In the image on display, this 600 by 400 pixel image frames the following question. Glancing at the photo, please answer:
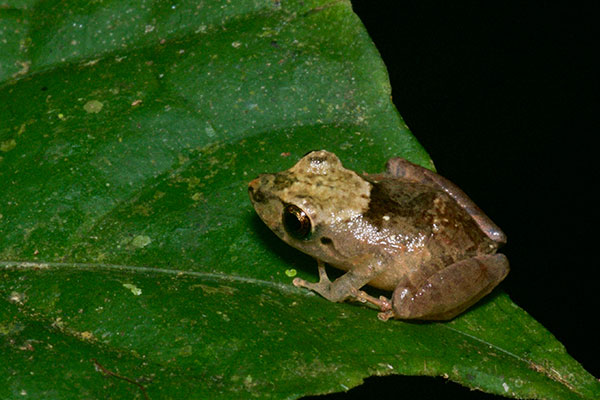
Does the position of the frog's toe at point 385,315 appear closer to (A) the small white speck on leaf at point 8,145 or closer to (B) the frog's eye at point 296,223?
(B) the frog's eye at point 296,223

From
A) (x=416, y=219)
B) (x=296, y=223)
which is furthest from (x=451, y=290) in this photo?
(x=296, y=223)

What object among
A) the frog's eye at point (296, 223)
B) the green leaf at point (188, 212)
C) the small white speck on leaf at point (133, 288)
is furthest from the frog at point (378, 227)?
the small white speck on leaf at point (133, 288)

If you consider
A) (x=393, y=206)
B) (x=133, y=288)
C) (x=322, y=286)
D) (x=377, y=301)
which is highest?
(x=133, y=288)

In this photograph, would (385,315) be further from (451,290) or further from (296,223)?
(296,223)

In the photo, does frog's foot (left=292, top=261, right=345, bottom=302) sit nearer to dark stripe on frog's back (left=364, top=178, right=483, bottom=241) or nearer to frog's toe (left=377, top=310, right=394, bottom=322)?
frog's toe (left=377, top=310, right=394, bottom=322)

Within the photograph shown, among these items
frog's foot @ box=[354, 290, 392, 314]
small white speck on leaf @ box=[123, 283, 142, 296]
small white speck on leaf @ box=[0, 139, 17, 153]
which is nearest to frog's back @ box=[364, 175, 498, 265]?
frog's foot @ box=[354, 290, 392, 314]

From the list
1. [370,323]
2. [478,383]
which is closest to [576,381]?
[478,383]

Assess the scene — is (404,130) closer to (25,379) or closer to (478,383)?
(478,383)
